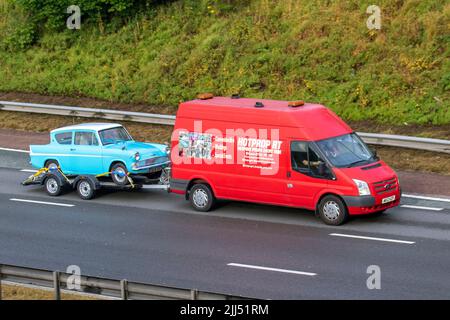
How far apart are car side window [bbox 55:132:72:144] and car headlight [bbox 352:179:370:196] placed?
8.09 meters

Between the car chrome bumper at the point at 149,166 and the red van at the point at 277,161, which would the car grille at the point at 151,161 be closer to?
the car chrome bumper at the point at 149,166

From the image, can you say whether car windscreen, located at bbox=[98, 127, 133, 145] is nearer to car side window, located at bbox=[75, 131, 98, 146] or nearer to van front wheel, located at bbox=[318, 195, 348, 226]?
car side window, located at bbox=[75, 131, 98, 146]

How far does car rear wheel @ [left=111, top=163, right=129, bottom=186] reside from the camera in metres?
23.4

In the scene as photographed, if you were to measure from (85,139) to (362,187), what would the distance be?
7.74 meters

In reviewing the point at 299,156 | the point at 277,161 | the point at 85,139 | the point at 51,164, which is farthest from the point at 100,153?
the point at 299,156

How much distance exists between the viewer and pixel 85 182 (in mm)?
23719

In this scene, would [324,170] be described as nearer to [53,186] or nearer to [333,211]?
[333,211]

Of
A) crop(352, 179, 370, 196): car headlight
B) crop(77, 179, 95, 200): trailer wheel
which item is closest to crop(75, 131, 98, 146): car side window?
crop(77, 179, 95, 200): trailer wheel

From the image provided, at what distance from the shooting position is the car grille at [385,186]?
20275mm

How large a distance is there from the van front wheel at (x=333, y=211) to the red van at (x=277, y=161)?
22 millimetres
